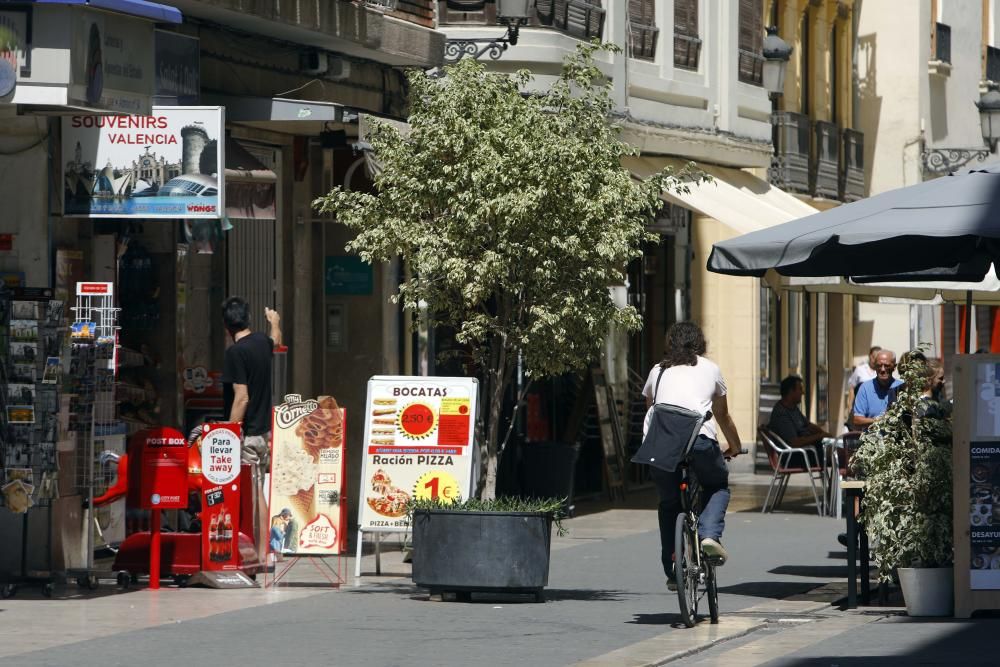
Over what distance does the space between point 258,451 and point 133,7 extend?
10.9 ft

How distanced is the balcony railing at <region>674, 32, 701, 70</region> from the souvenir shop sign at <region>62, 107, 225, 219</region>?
12.2 meters

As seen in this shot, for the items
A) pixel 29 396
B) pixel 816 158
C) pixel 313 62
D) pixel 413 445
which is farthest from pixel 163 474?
pixel 816 158

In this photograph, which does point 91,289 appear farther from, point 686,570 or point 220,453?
point 686,570

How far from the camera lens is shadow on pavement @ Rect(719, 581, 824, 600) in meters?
13.9

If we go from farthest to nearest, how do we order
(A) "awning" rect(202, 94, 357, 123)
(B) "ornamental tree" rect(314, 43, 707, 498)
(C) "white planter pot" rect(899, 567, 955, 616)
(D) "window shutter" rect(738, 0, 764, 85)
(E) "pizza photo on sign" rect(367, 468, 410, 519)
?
(D) "window shutter" rect(738, 0, 764, 85) → (A) "awning" rect(202, 94, 357, 123) → (E) "pizza photo on sign" rect(367, 468, 410, 519) → (B) "ornamental tree" rect(314, 43, 707, 498) → (C) "white planter pot" rect(899, 567, 955, 616)

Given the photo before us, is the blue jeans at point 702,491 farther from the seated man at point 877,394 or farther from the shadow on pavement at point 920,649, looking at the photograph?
the seated man at point 877,394

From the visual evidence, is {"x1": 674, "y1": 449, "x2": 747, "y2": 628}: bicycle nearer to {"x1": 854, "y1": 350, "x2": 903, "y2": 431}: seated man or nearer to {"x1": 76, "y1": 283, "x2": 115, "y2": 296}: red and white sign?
{"x1": 76, "y1": 283, "x2": 115, "y2": 296}: red and white sign

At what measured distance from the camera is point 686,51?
2561cm

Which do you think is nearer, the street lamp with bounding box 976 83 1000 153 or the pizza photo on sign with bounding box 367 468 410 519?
the pizza photo on sign with bounding box 367 468 410 519

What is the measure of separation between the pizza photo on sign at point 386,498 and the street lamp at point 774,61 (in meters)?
14.0

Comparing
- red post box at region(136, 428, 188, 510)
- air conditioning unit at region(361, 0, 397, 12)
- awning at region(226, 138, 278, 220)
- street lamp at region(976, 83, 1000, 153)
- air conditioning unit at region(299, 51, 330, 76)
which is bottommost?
red post box at region(136, 428, 188, 510)

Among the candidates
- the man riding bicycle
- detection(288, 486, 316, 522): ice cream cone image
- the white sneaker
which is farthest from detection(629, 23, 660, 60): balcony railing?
the white sneaker

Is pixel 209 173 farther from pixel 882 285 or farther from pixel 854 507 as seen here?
pixel 882 285

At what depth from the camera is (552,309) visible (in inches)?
522
